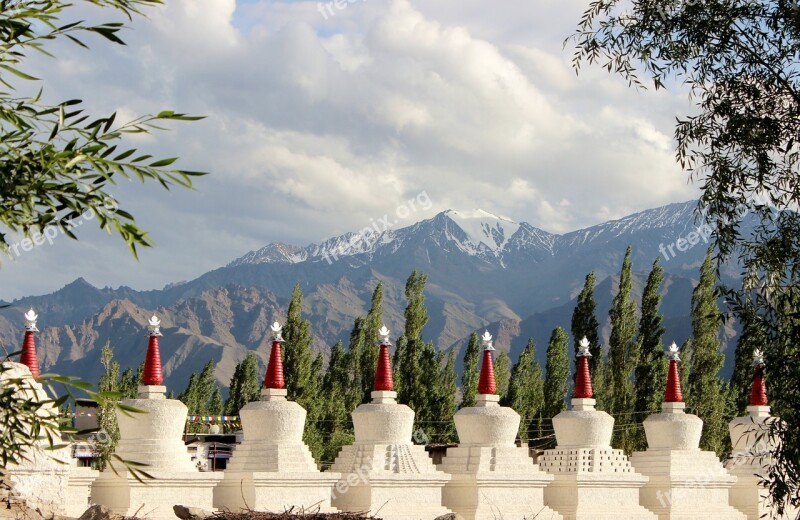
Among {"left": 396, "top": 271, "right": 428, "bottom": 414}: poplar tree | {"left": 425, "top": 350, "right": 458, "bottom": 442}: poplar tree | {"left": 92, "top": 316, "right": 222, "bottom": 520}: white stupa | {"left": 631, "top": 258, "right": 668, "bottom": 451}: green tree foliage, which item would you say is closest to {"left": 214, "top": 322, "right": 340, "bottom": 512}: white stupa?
{"left": 92, "top": 316, "right": 222, "bottom": 520}: white stupa

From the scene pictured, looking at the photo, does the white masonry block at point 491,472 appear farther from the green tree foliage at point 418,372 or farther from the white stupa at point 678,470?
the green tree foliage at point 418,372

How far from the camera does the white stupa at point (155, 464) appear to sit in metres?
21.2

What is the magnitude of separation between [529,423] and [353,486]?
74.0ft

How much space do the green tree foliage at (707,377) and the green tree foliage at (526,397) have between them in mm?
5827

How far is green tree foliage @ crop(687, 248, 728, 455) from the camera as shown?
40.9 metres

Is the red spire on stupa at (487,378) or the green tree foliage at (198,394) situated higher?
the green tree foliage at (198,394)

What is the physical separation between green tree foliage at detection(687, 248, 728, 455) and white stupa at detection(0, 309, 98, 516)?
25.4 m

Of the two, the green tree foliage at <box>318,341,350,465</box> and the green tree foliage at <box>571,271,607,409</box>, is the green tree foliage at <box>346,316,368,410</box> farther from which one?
the green tree foliage at <box>571,271,607,409</box>

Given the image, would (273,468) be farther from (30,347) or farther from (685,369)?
(685,369)

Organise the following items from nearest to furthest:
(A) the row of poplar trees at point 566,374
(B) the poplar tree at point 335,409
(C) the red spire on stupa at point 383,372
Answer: (C) the red spire on stupa at point 383,372 < (A) the row of poplar trees at point 566,374 < (B) the poplar tree at point 335,409

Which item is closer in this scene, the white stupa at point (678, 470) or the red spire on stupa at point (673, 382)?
the white stupa at point (678, 470)

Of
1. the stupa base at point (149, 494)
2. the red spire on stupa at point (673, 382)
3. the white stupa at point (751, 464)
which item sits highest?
the red spire on stupa at point (673, 382)

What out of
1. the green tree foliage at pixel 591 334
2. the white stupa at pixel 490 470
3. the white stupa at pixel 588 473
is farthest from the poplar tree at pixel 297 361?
the white stupa at pixel 490 470

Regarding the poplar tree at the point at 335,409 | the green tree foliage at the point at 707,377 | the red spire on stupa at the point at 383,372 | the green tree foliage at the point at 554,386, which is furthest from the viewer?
the green tree foliage at the point at 554,386
